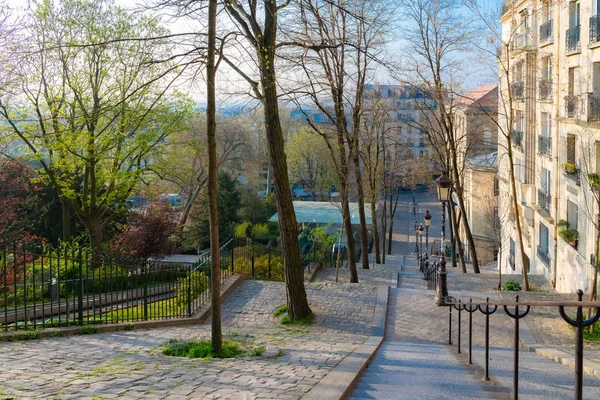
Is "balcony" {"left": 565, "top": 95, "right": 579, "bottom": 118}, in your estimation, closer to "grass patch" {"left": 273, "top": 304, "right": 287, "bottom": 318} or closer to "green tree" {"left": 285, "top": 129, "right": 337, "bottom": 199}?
"grass patch" {"left": 273, "top": 304, "right": 287, "bottom": 318}

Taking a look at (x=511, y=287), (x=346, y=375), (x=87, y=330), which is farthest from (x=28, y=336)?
(x=511, y=287)

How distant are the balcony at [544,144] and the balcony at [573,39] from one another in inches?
176

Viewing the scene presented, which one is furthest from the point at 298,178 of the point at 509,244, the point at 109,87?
the point at 109,87

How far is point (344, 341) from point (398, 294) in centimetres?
593

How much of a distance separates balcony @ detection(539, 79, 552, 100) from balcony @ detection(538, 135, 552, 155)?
1651mm

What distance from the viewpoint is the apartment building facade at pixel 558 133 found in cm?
1838

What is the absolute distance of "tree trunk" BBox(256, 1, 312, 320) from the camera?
12.0 meters

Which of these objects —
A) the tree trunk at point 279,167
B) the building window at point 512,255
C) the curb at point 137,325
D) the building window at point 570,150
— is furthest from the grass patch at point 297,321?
the building window at point 512,255

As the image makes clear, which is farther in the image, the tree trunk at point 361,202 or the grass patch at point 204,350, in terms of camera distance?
the tree trunk at point 361,202

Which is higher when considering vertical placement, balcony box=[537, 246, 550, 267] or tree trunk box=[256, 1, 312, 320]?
tree trunk box=[256, 1, 312, 320]

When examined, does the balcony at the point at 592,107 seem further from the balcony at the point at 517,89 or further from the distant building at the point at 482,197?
the distant building at the point at 482,197

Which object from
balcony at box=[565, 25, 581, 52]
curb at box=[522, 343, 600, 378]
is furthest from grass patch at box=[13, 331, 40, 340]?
balcony at box=[565, 25, 581, 52]

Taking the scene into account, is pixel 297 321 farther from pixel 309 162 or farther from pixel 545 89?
pixel 309 162

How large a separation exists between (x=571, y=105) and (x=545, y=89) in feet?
12.9
